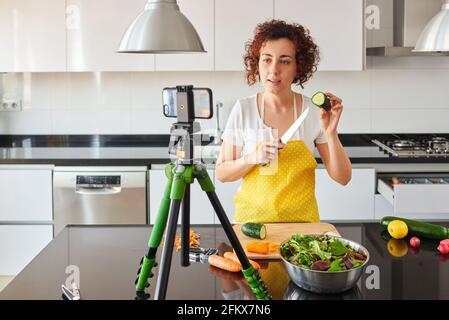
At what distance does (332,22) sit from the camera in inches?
157

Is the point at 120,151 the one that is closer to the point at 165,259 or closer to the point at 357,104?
the point at 357,104

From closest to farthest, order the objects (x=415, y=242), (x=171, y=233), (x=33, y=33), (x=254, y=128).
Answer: (x=171, y=233), (x=415, y=242), (x=254, y=128), (x=33, y=33)

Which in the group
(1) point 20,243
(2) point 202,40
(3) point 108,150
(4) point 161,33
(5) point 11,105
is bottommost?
(1) point 20,243

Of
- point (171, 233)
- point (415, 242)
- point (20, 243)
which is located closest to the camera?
point (171, 233)

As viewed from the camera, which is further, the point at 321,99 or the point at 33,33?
the point at 33,33

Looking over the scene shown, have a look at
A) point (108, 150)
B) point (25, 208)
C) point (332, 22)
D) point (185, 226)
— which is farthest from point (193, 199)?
point (185, 226)

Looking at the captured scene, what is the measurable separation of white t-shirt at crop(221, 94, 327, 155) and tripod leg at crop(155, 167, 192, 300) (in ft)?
3.11

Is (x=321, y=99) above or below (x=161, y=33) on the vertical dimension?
below

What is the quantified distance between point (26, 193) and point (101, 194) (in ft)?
1.51

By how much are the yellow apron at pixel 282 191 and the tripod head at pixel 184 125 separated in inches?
33.5

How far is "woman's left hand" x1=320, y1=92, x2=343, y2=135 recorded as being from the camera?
215cm

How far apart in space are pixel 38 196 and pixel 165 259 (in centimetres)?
255

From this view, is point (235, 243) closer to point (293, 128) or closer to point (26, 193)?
point (293, 128)

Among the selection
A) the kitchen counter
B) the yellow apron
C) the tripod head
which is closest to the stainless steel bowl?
the kitchen counter
